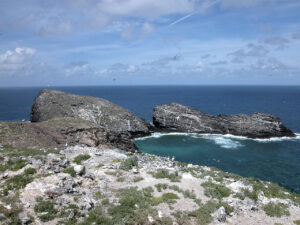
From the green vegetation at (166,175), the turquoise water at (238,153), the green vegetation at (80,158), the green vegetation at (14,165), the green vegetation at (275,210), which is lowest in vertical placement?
the turquoise water at (238,153)

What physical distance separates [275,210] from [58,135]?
39.1 meters

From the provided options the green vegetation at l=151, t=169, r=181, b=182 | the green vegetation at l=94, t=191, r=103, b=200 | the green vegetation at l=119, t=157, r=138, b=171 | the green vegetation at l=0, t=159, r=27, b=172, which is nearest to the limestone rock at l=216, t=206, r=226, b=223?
the green vegetation at l=151, t=169, r=181, b=182

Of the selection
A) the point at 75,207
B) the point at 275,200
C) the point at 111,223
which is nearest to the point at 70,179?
the point at 75,207

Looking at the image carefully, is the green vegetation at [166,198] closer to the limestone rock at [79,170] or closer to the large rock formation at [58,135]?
the limestone rock at [79,170]

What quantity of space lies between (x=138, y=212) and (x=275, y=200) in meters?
13.3

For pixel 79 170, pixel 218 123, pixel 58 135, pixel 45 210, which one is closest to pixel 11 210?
pixel 45 210

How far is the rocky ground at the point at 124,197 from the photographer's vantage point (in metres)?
16.3

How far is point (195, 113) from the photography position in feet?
324

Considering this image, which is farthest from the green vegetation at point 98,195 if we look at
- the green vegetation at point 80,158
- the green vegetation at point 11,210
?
the green vegetation at point 80,158

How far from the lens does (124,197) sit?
19.0 m

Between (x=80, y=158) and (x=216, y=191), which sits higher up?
(x=80, y=158)

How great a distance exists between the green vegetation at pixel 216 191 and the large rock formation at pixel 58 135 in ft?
89.4

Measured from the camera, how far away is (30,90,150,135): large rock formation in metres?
87.6

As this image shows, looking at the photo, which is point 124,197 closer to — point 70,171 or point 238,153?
point 70,171
